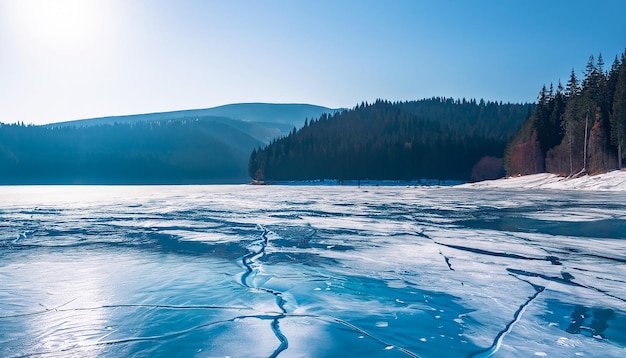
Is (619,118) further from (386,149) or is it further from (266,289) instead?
(386,149)

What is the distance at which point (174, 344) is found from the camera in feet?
12.5

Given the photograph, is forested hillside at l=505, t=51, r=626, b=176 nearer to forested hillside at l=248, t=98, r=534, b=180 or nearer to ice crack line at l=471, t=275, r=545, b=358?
forested hillside at l=248, t=98, r=534, b=180

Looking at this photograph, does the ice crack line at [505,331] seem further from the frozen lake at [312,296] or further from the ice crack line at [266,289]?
the ice crack line at [266,289]

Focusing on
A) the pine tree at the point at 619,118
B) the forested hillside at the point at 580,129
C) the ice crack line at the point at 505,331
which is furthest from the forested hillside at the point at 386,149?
the ice crack line at the point at 505,331

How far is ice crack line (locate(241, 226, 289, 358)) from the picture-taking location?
12.3 feet

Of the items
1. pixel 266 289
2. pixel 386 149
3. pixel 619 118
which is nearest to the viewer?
pixel 266 289

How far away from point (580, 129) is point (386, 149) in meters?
53.1

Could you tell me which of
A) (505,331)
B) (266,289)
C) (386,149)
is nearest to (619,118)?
(505,331)

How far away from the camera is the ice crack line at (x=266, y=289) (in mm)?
Answer: 3764

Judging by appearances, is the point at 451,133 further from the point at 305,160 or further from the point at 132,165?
the point at 132,165

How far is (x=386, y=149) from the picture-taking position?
10550cm

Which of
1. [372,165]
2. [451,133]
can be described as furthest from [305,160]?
[451,133]

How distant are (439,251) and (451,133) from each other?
109822 mm

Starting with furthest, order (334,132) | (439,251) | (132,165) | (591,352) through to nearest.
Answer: (132,165)
(334,132)
(439,251)
(591,352)
